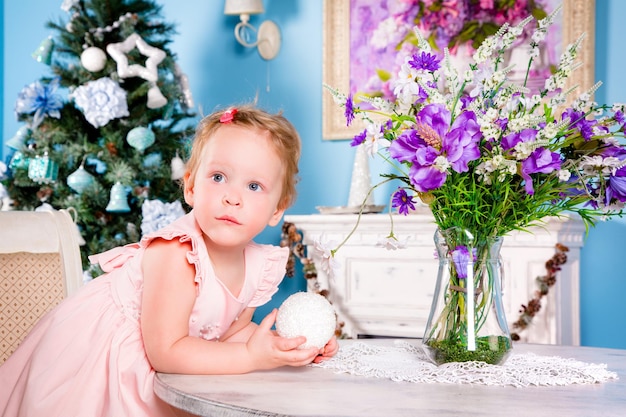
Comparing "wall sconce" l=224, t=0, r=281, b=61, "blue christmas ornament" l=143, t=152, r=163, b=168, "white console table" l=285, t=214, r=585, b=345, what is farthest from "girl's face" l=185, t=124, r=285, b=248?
"wall sconce" l=224, t=0, r=281, b=61

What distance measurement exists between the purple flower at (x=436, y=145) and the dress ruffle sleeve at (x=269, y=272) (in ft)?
1.58

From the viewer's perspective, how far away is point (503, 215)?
128cm

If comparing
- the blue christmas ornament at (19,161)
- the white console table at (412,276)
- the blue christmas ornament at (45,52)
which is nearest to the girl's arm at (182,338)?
the white console table at (412,276)

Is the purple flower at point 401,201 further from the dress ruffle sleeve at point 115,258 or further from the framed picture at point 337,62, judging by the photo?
the framed picture at point 337,62

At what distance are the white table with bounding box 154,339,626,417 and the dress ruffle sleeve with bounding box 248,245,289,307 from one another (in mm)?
388

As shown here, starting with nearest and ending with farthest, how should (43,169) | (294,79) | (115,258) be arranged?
(115,258) < (43,169) < (294,79)

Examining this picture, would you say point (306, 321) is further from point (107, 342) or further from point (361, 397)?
point (107, 342)

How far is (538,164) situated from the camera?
1189 millimetres

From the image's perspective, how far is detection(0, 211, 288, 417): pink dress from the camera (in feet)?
4.26

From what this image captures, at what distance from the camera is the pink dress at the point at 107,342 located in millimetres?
1300

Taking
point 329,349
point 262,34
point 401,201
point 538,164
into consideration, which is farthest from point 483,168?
point 262,34

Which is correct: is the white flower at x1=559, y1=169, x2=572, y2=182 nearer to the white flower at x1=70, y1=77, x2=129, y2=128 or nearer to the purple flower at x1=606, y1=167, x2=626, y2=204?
the purple flower at x1=606, y1=167, x2=626, y2=204

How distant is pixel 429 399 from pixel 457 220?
1.18 feet

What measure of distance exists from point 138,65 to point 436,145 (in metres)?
2.57
